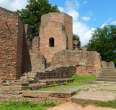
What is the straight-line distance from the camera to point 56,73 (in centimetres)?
1492

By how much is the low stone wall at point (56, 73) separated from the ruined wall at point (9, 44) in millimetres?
1160

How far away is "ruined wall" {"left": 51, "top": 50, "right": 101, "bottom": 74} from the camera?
67.1 ft

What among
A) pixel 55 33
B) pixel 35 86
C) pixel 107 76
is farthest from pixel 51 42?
pixel 35 86

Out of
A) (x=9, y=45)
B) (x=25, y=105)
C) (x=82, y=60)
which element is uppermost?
(x=9, y=45)

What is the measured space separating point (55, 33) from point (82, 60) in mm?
10143

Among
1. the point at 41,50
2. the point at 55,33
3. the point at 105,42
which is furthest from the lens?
the point at 105,42

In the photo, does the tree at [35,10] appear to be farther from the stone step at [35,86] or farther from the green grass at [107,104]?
the green grass at [107,104]

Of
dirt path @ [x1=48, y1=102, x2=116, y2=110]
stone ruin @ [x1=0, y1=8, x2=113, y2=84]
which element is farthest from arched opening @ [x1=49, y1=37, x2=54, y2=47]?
dirt path @ [x1=48, y1=102, x2=116, y2=110]

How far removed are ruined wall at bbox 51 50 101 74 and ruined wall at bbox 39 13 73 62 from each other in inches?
324

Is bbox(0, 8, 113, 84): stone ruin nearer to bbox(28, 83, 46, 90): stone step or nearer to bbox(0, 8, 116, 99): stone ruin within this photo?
bbox(0, 8, 116, 99): stone ruin

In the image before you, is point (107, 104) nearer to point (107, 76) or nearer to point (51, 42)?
point (107, 76)

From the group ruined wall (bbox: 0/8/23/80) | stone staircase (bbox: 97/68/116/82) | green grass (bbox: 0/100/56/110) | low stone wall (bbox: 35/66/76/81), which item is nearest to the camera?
green grass (bbox: 0/100/56/110)

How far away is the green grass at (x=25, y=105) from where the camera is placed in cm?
780

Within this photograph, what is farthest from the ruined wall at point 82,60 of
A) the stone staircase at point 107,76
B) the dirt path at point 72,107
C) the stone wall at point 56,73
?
the dirt path at point 72,107
